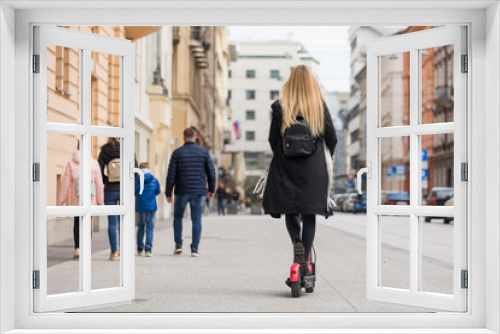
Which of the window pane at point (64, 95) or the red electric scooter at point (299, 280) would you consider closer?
the window pane at point (64, 95)

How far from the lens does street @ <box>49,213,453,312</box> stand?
22.7 feet

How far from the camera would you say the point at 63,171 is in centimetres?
777

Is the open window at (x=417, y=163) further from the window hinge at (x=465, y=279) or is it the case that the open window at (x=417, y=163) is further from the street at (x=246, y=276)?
the street at (x=246, y=276)

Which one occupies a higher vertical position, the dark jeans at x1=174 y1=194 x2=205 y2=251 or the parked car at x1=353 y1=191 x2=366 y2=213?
the dark jeans at x1=174 y1=194 x2=205 y2=251

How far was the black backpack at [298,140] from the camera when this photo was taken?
7.05m

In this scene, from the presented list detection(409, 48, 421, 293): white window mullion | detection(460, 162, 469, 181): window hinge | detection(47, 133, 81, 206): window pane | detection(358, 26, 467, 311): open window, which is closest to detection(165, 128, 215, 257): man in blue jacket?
detection(47, 133, 81, 206): window pane

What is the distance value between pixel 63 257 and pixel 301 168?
4.88m

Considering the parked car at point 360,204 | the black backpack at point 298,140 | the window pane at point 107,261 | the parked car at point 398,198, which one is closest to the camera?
the black backpack at point 298,140

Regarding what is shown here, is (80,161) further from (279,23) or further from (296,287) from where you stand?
(296,287)

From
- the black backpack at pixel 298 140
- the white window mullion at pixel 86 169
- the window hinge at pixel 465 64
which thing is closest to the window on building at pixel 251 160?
the black backpack at pixel 298 140

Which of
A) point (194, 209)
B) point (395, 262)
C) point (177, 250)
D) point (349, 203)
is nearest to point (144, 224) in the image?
point (177, 250)

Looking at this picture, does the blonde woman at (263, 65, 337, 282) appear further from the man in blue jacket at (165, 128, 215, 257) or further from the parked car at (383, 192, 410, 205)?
the man in blue jacket at (165, 128, 215, 257)

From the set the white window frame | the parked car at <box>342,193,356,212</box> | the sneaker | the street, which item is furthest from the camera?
the parked car at <box>342,193,356,212</box>

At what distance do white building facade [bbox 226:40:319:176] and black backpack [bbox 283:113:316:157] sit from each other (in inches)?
4045
